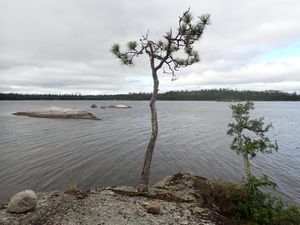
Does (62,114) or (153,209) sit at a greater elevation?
(153,209)

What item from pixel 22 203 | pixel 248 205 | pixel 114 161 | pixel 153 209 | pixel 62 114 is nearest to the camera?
pixel 22 203

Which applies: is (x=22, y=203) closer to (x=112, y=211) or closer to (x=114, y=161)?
(x=112, y=211)

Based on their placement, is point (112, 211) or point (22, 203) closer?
point (22, 203)

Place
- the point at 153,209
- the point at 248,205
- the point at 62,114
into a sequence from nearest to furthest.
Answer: the point at 153,209 < the point at 248,205 < the point at 62,114

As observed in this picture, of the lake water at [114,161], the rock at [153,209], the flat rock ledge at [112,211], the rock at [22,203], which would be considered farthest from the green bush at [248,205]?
the rock at [22,203]

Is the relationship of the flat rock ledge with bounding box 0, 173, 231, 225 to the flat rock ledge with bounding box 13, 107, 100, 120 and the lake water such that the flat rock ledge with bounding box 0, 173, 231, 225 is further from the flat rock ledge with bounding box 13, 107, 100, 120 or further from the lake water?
the flat rock ledge with bounding box 13, 107, 100, 120

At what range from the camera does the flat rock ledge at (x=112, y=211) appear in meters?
9.38

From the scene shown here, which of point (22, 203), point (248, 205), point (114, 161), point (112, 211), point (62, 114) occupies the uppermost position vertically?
point (22, 203)

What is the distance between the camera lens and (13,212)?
9.92 m

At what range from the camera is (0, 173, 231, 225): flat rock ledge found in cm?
938

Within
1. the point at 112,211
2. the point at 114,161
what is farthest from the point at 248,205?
the point at 114,161

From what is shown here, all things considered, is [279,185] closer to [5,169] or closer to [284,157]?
[284,157]

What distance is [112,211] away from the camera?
1012cm

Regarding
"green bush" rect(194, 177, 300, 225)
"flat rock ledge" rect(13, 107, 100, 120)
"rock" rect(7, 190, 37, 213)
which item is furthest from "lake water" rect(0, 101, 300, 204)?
"flat rock ledge" rect(13, 107, 100, 120)
